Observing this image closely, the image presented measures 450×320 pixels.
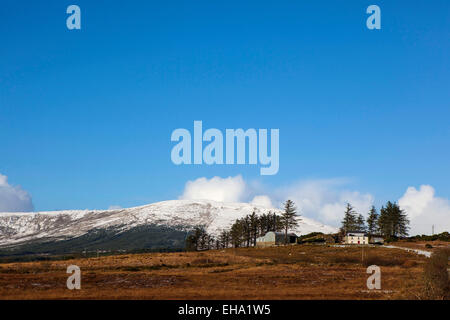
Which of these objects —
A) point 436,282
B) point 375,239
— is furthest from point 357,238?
point 436,282

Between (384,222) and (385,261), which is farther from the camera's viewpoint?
(384,222)

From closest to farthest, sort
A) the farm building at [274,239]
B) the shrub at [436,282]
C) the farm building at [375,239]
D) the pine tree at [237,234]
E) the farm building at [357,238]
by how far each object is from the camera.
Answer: the shrub at [436,282] < the farm building at [357,238] < the farm building at [375,239] < the farm building at [274,239] < the pine tree at [237,234]

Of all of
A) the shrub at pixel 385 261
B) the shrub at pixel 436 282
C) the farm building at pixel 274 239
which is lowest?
the farm building at pixel 274 239

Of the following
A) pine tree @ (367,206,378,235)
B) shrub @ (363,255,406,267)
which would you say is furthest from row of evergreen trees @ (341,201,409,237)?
shrub @ (363,255,406,267)

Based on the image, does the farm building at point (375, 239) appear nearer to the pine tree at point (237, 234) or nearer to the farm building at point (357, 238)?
the farm building at point (357, 238)

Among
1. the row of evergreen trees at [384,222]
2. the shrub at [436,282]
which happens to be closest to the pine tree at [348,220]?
the row of evergreen trees at [384,222]

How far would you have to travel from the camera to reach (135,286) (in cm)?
4516

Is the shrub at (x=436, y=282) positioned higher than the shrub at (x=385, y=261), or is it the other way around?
the shrub at (x=436, y=282)

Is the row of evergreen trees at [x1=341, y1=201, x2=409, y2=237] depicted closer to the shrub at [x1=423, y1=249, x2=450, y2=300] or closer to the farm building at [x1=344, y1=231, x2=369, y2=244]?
the farm building at [x1=344, y1=231, x2=369, y2=244]

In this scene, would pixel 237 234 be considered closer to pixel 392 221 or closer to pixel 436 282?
pixel 392 221
